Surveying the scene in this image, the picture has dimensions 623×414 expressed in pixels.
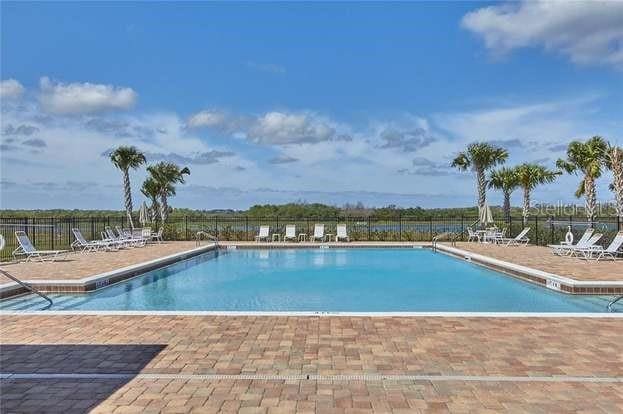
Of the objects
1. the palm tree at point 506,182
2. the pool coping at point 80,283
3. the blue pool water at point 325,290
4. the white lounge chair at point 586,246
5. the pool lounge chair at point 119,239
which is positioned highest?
the palm tree at point 506,182

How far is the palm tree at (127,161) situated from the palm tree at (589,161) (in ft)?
68.7

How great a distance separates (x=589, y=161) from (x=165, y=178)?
22966 mm

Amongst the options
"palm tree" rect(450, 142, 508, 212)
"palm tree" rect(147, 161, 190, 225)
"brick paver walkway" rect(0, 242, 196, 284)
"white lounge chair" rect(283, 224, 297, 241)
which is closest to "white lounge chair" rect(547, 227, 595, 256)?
"white lounge chair" rect(283, 224, 297, 241)

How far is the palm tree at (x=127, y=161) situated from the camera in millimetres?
25922

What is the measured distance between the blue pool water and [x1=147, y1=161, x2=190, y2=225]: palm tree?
16.5 meters

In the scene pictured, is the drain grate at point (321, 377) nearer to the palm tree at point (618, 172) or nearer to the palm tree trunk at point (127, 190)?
the palm tree at point (618, 172)

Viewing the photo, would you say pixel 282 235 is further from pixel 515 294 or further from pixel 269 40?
pixel 515 294

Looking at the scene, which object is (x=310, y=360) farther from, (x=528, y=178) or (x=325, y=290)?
(x=528, y=178)

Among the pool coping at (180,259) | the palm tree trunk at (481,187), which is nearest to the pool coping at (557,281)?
the pool coping at (180,259)

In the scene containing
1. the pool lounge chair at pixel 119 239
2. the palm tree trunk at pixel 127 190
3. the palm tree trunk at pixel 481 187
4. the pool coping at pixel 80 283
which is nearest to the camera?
the pool coping at pixel 80 283

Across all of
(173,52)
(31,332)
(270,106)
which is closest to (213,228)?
(270,106)

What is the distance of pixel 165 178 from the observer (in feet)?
105

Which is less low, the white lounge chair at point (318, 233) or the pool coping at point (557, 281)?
the white lounge chair at point (318, 233)

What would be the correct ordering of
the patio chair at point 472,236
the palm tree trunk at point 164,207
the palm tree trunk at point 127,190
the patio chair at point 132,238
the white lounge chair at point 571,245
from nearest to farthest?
1. the white lounge chair at point 571,245
2. the patio chair at point 132,238
3. the patio chair at point 472,236
4. the palm tree trunk at point 127,190
5. the palm tree trunk at point 164,207
